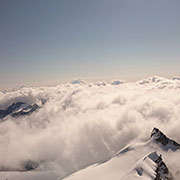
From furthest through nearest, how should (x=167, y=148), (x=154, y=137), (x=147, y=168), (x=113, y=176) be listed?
(x=154, y=137) < (x=167, y=148) < (x=113, y=176) < (x=147, y=168)

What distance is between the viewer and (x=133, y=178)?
8231cm

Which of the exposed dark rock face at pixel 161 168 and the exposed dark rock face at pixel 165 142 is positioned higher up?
the exposed dark rock face at pixel 161 168

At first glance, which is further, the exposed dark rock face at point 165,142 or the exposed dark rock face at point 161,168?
the exposed dark rock face at point 165,142

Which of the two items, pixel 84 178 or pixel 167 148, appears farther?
pixel 167 148

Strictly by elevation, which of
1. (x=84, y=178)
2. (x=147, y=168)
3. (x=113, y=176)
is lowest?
(x=84, y=178)

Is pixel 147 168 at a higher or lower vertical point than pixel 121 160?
higher

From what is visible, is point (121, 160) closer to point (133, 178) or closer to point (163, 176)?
point (163, 176)

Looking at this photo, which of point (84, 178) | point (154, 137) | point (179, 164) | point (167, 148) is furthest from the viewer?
point (154, 137)

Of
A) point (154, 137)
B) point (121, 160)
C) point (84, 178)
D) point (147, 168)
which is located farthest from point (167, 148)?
point (84, 178)

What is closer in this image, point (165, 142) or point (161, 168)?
point (161, 168)

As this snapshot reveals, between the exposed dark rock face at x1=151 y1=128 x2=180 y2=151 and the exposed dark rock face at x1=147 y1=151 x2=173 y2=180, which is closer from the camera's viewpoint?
the exposed dark rock face at x1=147 y1=151 x2=173 y2=180

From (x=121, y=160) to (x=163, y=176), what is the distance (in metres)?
30.8

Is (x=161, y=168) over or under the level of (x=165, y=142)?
over

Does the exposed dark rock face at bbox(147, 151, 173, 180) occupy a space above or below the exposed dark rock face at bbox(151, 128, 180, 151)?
above
